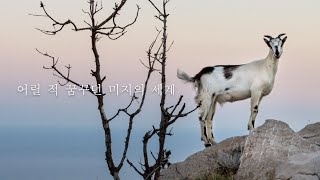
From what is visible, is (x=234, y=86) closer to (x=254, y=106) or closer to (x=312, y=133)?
(x=254, y=106)

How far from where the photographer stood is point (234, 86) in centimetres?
1320

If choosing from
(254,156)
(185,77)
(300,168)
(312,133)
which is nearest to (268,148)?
(254,156)

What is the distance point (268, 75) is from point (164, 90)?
8.07 meters

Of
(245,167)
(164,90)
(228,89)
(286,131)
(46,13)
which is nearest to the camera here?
(46,13)

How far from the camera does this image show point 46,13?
4449 millimetres

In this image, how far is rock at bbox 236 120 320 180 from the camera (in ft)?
32.1

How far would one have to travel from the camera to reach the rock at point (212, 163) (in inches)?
417

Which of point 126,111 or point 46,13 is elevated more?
point 46,13

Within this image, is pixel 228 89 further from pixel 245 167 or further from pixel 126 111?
pixel 126 111

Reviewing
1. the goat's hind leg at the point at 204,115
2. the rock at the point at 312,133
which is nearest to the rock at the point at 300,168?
the rock at the point at 312,133

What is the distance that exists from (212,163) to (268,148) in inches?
40.4

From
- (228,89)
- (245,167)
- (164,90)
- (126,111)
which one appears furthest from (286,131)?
(126,111)

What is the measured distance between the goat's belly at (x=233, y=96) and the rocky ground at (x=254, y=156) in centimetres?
191

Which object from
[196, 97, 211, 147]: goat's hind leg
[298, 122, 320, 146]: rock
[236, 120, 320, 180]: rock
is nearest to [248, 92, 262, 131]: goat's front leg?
[196, 97, 211, 147]: goat's hind leg
